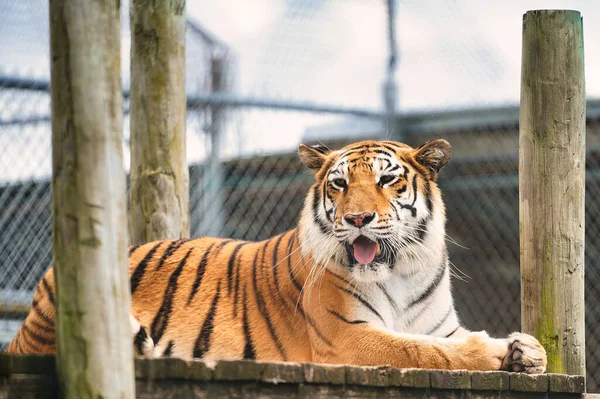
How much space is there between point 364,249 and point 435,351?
382 mm

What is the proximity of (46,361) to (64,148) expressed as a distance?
41 cm

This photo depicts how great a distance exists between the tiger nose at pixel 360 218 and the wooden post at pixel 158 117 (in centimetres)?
115

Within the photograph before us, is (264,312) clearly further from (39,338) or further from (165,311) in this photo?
(39,338)

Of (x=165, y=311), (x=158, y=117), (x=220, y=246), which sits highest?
(x=158, y=117)

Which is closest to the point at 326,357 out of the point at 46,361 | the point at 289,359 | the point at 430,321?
the point at 289,359

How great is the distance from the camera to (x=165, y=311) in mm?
3090

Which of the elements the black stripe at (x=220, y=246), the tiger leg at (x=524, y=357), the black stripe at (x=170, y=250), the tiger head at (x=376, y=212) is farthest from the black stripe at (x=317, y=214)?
the tiger leg at (x=524, y=357)

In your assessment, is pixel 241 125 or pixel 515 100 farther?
pixel 515 100

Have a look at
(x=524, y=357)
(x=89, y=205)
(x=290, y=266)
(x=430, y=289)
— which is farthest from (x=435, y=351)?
(x=89, y=205)

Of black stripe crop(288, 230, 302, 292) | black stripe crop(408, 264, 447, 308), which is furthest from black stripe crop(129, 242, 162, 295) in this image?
black stripe crop(408, 264, 447, 308)

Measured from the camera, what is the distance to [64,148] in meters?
1.70

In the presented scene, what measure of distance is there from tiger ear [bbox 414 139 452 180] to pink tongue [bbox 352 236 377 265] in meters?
0.37

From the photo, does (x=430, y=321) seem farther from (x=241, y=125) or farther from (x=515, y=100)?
(x=515, y=100)

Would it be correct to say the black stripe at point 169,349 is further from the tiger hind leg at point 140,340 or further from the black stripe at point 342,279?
the black stripe at point 342,279
